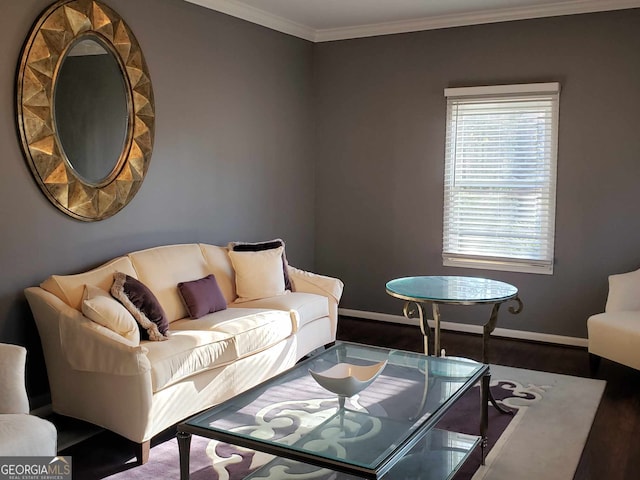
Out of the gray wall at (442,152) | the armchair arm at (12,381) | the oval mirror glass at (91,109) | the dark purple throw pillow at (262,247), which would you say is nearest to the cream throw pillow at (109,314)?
the armchair arm at (12,381)

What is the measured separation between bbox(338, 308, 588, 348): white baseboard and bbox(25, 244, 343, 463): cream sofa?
161 cm

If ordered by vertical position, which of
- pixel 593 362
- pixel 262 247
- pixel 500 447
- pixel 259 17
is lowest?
pixel 500 447

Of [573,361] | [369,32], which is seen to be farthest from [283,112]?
[573,361]

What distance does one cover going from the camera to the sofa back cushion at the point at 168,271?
4.09 meters

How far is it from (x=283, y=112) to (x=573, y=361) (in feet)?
10.4

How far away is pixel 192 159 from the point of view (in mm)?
4902

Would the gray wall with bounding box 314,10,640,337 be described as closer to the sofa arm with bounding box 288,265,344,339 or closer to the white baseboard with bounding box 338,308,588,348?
the white baseboard with bounding box 338,308,588,348

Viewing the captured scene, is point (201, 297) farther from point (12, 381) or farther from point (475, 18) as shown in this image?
point (475, 18)

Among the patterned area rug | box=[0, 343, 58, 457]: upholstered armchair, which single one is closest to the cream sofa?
the patterned area rug

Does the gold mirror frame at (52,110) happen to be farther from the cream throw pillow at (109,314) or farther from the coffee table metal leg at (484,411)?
the coffee table metal leg at (484,411)

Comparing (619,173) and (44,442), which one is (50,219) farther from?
(619,173)

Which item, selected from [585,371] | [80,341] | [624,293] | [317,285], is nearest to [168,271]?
[80,341]

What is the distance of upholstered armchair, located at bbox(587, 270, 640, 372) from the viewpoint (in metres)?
4.22

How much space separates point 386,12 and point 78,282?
3.37 m
